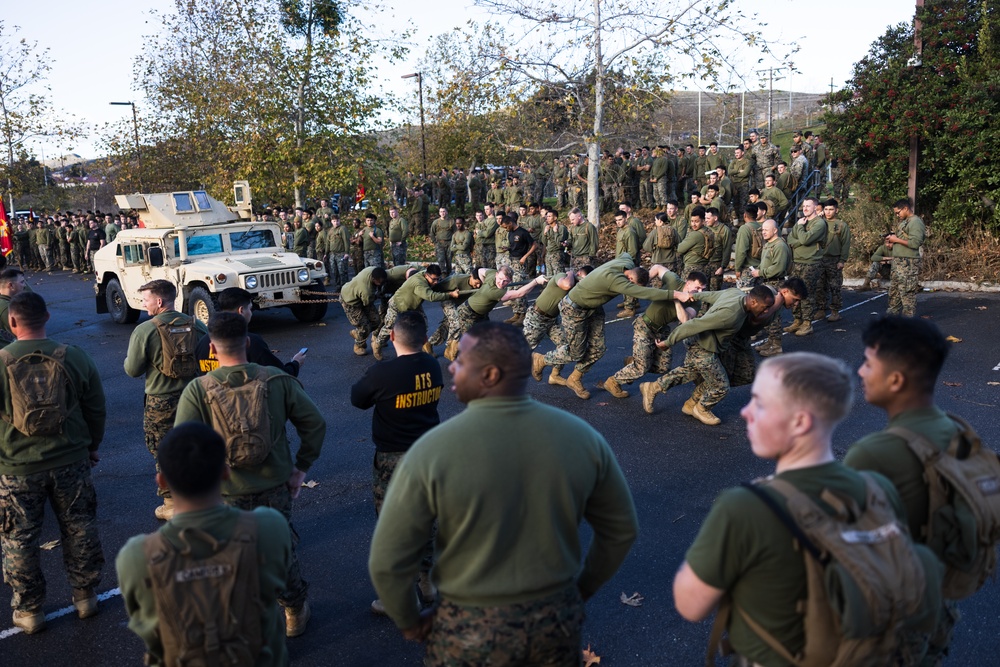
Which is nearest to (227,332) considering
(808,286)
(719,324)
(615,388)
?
(719,324)

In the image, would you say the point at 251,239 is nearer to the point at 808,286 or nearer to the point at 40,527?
the point at 808,286

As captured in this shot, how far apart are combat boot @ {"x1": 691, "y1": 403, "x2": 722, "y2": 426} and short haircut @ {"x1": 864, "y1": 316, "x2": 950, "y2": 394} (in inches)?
204

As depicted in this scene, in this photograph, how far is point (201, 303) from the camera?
13000 mm

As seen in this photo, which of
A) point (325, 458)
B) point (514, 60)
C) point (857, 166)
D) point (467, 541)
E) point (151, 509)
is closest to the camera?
point (467, 541)

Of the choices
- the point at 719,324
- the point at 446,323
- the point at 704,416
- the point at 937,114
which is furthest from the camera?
the point at 937,114

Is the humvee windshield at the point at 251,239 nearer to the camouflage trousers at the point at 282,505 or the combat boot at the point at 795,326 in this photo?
the combat boot at the point at 795,326

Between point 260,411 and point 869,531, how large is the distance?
9.76 feet

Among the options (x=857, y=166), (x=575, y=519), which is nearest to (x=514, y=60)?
(x=857, y=166)

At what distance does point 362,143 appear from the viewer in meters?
21.7

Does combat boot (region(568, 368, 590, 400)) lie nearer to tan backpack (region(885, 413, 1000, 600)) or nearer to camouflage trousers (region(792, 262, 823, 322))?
camouflage trousers (region(792, 262, 823, 322))

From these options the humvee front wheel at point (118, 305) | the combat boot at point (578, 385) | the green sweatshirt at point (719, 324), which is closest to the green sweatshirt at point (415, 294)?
the combat boot at point (578, 385)

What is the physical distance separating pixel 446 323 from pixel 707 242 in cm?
477

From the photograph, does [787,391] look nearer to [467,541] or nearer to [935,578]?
[935,578]

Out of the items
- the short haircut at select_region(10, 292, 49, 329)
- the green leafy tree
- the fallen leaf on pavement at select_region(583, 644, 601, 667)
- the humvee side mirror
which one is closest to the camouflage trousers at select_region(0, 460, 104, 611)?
the short haircut at select_region(10, 292, 49, 329)
